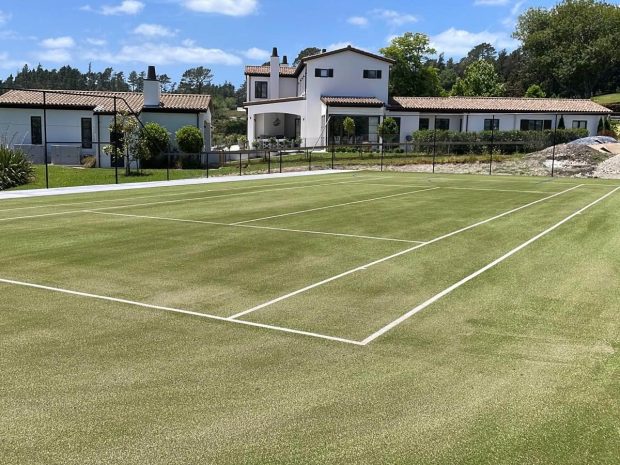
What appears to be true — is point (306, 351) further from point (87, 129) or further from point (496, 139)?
point (496, 139)

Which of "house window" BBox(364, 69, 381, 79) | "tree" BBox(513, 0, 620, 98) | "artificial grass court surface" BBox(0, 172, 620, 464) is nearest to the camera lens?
"artificial grass court surface" BBox(0, 172, 620, 464)

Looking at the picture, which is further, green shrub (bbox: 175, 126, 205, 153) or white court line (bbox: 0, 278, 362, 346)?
green shrub (bbox: 175, 126, 205, 153)

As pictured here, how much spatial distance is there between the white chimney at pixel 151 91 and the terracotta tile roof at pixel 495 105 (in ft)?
69.3

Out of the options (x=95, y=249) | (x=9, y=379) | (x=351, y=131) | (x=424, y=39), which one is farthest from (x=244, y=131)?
(x=9, y=379)

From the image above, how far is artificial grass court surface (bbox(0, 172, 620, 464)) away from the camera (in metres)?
4.12

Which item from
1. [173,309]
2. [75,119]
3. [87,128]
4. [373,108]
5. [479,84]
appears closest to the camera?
[173,309]

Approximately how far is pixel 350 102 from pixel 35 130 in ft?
80.8

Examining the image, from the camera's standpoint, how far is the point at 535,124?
56.4 m

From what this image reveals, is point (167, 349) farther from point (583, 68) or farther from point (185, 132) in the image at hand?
point (583, 68)

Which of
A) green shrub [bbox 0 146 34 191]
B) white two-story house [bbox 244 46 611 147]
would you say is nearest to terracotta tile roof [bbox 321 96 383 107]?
white two-story house [bbox 244 46 611 147]

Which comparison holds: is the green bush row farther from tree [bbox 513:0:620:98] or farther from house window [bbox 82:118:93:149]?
tree [bbox 513:0:620:98]

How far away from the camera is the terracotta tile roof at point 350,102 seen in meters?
51.1

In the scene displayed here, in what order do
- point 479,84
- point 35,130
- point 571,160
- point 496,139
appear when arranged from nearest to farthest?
1. point 571,160
2. point 35,130
3. point 496,139
4. point 479,84

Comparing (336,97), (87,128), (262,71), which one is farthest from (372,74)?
(87,128)
